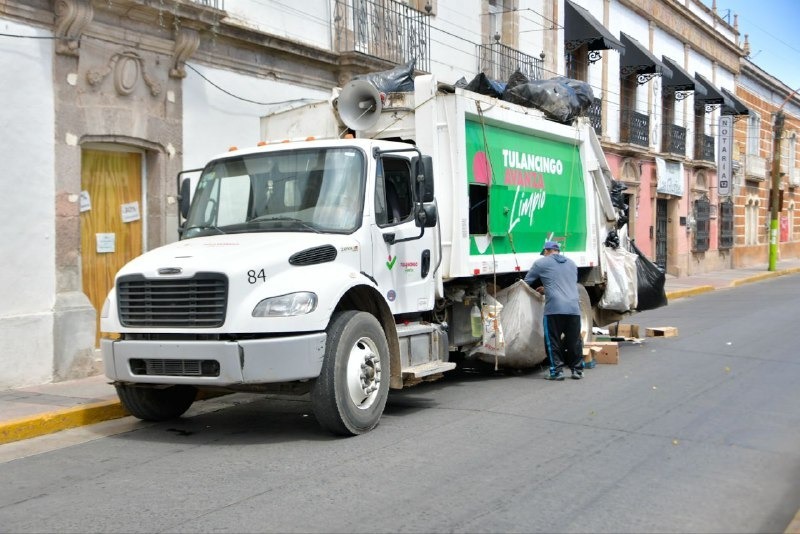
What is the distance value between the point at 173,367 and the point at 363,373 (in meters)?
1.55

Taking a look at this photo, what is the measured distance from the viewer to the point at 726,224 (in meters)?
37.8

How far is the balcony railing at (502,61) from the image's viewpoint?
20062 mm

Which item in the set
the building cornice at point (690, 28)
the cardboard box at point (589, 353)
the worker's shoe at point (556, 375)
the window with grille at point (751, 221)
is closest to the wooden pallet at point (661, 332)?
the cardboard box at point (589, 353)

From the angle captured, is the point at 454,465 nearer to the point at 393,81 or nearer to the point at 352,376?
the point at 352,376

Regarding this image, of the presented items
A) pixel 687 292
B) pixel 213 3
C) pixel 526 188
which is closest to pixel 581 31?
pixel 687 292

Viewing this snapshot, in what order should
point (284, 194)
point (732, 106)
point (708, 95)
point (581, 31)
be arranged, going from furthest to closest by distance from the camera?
point (732, 106), point (708, 95), point (581, 31), point (284, 194)

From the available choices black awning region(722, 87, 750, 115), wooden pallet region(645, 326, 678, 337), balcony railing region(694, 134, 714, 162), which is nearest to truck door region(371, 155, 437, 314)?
wooden pallet region(645, 326, 678, 337)

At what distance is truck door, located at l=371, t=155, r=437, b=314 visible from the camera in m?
8.17

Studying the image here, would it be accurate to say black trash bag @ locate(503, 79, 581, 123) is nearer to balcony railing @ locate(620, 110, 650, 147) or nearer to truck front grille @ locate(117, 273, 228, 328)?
truck front grille @ locate(117, 273, 228, 328)

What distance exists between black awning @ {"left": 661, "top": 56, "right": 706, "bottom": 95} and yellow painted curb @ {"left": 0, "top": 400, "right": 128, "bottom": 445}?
25.8 metres

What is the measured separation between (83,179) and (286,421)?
4656 millimetres

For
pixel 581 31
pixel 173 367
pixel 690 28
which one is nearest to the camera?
pixel 173 367

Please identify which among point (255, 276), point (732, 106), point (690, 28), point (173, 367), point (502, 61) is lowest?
point (173, 367)

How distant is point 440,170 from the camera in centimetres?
938
